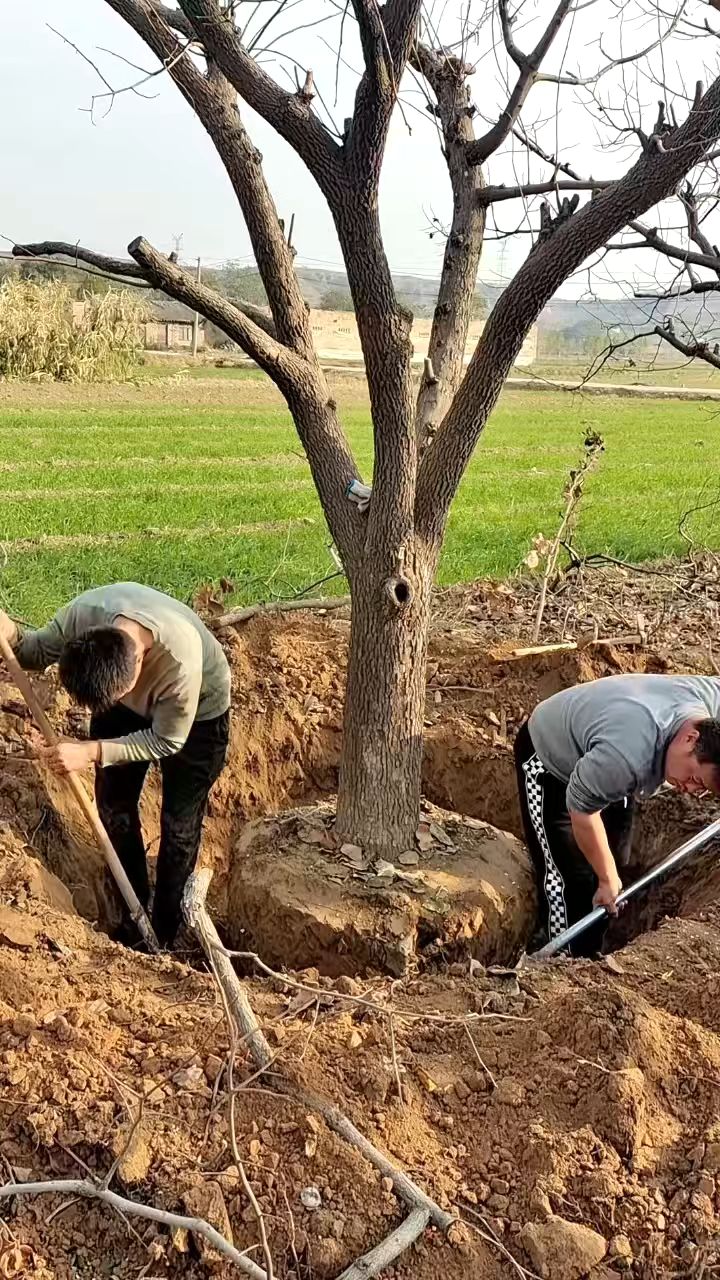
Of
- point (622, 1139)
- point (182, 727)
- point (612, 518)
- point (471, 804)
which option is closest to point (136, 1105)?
point (622, 1139)

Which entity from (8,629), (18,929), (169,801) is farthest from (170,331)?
(18,929)

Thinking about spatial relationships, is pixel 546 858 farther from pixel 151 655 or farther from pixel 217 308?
pixel 217 308

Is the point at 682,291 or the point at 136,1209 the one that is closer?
the point at 136,1209

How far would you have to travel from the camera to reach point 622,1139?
2.39 m

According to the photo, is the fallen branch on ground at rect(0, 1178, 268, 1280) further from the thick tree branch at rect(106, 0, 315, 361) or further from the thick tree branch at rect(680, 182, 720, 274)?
the thick tree branch at rect(680, 182, 720, 274)

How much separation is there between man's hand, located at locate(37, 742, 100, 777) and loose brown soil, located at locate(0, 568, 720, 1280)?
1.55ft

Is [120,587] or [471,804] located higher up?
[120,587]

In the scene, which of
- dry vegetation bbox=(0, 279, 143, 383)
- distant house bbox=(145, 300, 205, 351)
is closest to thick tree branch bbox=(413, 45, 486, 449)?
dry vegetation bbox=(0, 279, 143, 383)

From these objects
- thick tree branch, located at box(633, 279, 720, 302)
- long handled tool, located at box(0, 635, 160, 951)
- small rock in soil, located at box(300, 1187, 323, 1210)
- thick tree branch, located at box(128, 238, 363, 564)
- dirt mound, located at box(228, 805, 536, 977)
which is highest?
thick tree branch, located at box(633, 279, 720, 302)

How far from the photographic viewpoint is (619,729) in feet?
11.3

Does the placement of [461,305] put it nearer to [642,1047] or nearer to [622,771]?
[622,771]

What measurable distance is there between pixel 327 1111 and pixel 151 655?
1.63 metres

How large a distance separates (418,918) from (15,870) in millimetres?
1468

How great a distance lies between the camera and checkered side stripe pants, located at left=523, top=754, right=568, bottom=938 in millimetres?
4152
